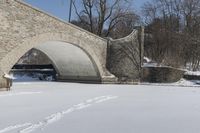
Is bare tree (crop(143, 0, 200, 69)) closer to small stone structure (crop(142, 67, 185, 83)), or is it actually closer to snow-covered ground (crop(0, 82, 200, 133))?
small stone structure (crop(142, 67, 185, 83))

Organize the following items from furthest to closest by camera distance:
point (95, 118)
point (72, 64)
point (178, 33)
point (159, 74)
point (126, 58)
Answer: point (178, 33) < point (159, 74) < point (126, 58) < point (72, 64) < point (95, 118)

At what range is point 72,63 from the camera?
25.6 meters

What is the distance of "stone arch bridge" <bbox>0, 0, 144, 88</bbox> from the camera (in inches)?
618

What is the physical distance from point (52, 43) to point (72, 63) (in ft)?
14.7

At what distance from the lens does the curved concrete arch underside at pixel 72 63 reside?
23.6m

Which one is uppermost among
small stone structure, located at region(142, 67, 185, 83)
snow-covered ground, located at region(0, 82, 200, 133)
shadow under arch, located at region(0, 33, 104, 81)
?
shadow under arch, located at region(0, 33, 104, 81)

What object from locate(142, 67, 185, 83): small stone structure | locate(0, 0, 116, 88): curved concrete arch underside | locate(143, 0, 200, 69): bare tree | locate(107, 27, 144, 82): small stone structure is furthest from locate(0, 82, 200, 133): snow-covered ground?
locate(143, 0, 200, 69): bare tree

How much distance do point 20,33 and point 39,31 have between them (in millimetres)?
1501

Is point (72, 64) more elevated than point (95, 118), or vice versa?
point (72, 64)

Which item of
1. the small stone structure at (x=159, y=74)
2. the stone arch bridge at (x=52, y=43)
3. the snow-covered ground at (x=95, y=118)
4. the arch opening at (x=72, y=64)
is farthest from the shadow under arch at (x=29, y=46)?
the small stone structure at (x=159, y=74)

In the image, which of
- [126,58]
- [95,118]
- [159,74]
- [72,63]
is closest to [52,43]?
[72,63]

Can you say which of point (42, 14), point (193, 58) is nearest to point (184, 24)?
point (193, 58)

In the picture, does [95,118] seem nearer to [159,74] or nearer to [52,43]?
[52,43]

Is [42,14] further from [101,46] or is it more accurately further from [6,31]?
[101,46]
